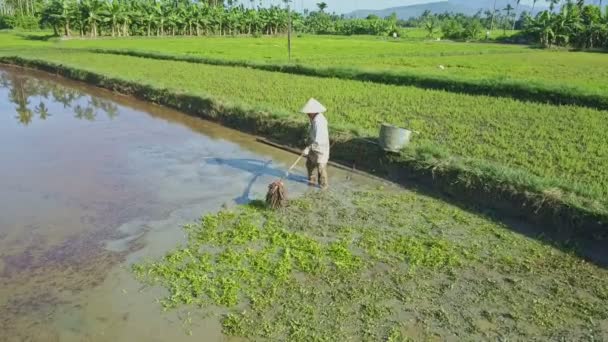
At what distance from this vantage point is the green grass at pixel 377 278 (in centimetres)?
414

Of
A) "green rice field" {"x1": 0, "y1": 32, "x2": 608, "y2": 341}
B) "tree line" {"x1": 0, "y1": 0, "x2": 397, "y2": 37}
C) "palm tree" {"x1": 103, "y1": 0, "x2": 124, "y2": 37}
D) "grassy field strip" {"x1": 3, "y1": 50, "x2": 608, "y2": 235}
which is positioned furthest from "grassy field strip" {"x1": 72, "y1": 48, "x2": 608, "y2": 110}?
"palm tree" {"x1": 103, "y1": 0, "x2": 124, "y2": 37}

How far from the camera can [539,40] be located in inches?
1756

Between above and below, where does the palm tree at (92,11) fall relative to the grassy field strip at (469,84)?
above

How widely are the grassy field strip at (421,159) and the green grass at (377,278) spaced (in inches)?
23.2

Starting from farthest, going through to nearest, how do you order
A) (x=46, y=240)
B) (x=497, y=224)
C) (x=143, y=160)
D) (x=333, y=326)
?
(x=143, y=160)
(x=497, y=224)
(x=46, y=240)
(x=333, y=326)

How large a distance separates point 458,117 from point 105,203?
7542 millimetres

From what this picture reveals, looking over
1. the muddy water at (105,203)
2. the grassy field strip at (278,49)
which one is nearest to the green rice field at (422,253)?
the muddy water at (105,203)

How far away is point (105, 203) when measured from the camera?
22.4ft

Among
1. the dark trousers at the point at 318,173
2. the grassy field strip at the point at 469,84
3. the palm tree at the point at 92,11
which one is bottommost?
the dark trousers at the point at 318,173

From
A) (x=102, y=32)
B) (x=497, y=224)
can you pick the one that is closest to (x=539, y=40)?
(x=102, y=32)

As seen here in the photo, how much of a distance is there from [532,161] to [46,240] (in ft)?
22.9

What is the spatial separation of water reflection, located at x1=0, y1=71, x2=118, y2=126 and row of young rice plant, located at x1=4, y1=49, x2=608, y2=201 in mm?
1748

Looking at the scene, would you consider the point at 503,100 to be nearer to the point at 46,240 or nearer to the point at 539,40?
the point at 46,240

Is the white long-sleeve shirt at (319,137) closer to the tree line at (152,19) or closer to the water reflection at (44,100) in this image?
the water reflection at (44,100)
